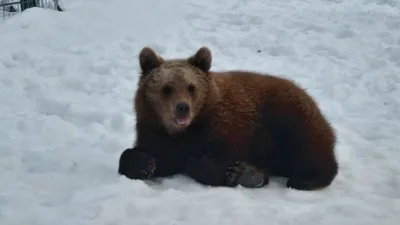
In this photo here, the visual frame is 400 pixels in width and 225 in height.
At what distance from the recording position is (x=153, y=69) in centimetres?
531

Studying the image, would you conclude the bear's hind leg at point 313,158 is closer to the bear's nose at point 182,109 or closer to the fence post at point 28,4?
the bear's nose at point 182,109

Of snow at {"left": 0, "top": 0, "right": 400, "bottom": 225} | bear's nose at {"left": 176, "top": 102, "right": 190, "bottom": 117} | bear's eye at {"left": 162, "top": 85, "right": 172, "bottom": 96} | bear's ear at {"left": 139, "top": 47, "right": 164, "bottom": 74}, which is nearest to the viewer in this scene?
snow at {"left": 0, "top": 0, "right": 400, "bottom": 225}

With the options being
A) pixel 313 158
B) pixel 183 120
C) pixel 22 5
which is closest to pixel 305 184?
pixel 313 158

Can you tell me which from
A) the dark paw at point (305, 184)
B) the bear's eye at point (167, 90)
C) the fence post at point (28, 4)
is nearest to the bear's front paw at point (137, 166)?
the bear's eye at point (167, 90)

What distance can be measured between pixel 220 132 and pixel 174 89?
0.59 meters

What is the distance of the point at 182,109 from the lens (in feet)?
15.8

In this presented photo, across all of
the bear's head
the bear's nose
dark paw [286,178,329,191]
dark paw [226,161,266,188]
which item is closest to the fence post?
the bear's head

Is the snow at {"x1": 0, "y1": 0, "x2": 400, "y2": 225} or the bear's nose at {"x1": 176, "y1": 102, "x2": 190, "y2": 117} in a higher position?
the bear's nose at {"x1": 176, "y1": 102, "x2": 190, "y2": 117}

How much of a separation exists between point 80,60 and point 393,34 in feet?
20.2

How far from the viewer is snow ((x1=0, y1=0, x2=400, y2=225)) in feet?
14.2

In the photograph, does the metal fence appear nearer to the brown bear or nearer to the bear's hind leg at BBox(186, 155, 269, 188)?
the brown bear

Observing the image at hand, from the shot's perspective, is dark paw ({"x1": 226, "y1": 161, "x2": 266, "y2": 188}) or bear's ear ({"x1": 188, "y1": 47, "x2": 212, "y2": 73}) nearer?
dark paw ({"x1": 226, "y1": 161, "x2": 266, "y2": 188})

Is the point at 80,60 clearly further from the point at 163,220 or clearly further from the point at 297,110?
the point at 163,220

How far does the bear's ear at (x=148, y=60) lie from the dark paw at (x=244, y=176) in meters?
1.27
